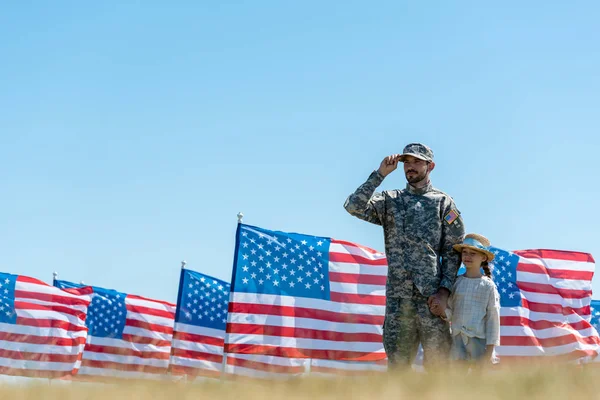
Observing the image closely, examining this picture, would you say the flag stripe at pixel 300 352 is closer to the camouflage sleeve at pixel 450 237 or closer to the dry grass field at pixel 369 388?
the camouflage sleeve at pixel 450 237

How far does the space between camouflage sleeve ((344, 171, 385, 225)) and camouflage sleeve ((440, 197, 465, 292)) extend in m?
0.46

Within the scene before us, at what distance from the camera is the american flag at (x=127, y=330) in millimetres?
19922

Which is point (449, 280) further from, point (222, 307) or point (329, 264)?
point (222, 307)

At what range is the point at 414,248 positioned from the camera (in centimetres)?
589

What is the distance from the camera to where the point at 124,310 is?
1984cm

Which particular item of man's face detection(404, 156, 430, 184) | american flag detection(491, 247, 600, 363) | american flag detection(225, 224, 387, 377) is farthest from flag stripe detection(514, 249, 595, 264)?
man's face detection(404, 156, 430, 184)

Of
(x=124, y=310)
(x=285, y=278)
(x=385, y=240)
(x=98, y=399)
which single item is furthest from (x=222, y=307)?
(x=98, y=399)

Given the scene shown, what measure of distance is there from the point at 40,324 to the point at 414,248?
12.3 m

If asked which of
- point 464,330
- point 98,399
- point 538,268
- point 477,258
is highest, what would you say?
point 538,268

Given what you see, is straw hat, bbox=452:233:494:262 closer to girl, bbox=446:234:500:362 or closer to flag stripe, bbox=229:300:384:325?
girl, bbox=446:234:500:362

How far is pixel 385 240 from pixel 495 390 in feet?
12.8

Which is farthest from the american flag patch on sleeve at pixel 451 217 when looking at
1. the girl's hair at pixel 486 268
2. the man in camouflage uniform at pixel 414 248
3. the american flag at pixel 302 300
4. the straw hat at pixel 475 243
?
the american flag at pixel 302 300

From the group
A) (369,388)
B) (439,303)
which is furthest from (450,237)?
(369,388)

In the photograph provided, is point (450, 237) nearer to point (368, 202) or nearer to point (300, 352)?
point (368, 202)
